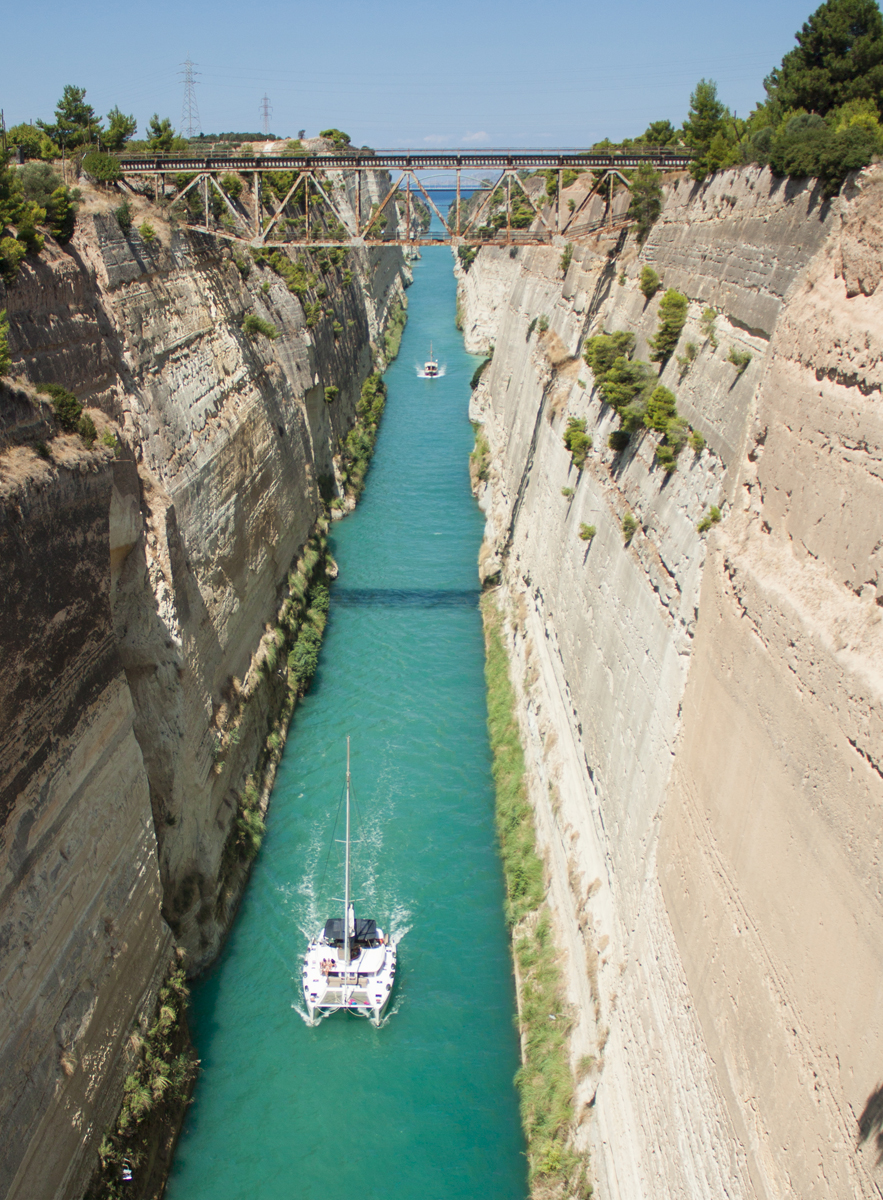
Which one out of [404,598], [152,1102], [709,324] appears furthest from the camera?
[404,598]

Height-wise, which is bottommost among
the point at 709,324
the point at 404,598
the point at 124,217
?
the point at 404,598

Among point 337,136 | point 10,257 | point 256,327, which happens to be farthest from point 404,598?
point 337,136

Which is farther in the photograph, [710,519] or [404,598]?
[404,598]

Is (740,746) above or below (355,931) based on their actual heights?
above

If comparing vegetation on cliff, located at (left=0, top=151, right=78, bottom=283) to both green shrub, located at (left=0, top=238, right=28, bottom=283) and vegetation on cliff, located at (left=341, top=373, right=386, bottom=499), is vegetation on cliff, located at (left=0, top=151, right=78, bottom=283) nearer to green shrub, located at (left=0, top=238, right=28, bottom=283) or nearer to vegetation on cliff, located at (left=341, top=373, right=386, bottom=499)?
green shrub, located at (left=0, top=238, right=28, bottom=283)

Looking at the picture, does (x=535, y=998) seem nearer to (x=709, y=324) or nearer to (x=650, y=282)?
(x=709, y=324)

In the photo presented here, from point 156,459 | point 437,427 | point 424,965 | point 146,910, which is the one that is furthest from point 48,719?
point 437,427

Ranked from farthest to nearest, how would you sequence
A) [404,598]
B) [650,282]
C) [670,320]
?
[404,598] → [650,282] → [670,320]
